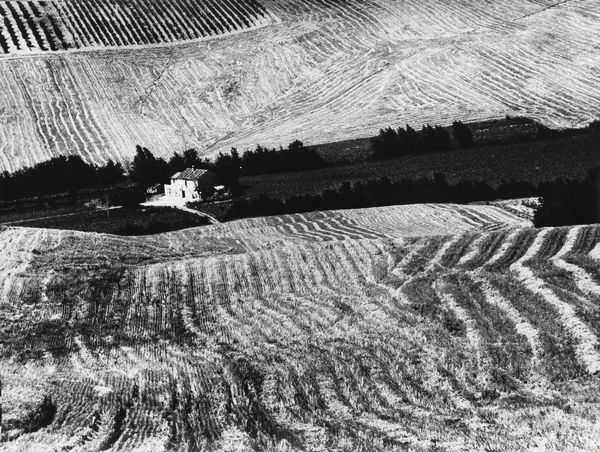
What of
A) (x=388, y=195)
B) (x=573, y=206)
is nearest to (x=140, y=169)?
(x=388, y=195)

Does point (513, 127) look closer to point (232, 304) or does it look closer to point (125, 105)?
point (125, 105)

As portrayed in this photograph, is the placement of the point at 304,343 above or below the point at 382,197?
above

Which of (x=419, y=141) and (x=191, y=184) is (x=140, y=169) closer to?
(x=191, y=184)

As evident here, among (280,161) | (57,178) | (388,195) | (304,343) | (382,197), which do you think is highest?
(304,343)

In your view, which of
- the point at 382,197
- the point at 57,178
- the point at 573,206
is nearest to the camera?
the point at 573,206

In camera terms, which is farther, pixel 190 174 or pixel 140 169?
pixel 140 169

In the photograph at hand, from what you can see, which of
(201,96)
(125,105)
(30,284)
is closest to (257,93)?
(201,96)

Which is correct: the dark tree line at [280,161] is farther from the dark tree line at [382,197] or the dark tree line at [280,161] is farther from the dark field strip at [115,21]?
the dark field strip at [115,21]
